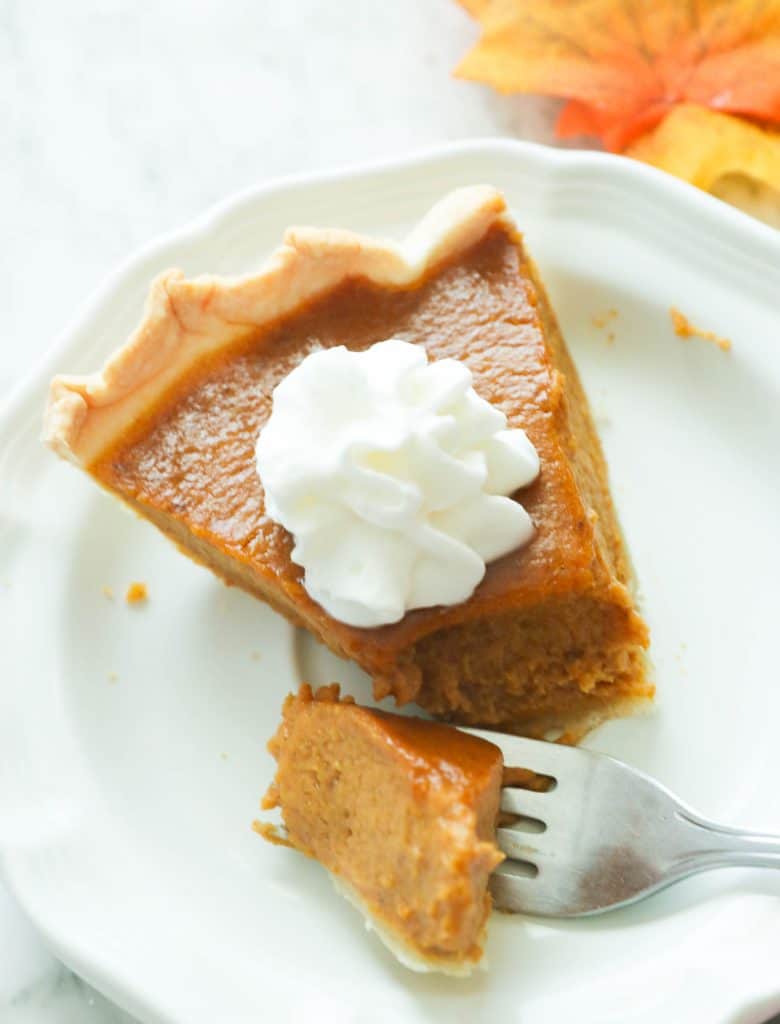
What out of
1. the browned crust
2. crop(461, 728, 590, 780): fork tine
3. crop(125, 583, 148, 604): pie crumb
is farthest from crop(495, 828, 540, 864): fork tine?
the browned crust

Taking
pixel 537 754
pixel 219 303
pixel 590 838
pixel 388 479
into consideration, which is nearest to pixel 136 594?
pixel 219 303

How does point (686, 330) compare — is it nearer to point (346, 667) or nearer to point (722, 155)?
point (722, 155)

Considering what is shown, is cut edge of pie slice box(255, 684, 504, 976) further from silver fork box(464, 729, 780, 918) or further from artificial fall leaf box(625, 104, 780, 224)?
artificial fall leaf box(625, 104, 780, 224)

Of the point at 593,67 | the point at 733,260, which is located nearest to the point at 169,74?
the point at 593,67

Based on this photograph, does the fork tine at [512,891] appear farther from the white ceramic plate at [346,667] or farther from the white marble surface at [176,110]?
the white marble surface at [176,110]

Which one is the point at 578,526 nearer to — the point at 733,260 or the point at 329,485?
the point at 329,485

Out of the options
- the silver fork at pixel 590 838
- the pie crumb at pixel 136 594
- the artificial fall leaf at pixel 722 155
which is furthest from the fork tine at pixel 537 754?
the artificial fall leaf at pixel 722 155

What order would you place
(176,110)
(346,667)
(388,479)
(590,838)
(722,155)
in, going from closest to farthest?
(388,479), (590,838), (346,667), (722,155), (176,110)
